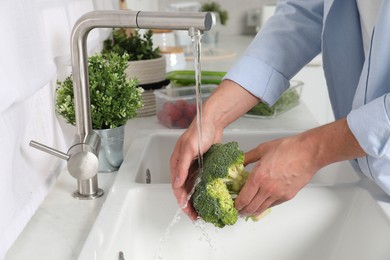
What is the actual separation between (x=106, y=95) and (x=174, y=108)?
1.41 ft

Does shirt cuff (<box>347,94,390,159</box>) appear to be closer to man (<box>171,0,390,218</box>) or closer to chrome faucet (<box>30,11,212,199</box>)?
man (<box>171,0,390,218</box>)

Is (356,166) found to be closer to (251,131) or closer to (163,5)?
(251,131)

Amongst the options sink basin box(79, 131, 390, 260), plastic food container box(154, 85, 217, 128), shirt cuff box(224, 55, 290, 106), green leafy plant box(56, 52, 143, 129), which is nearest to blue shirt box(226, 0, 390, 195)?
shirt cuff box(224, 55, 290, 106)

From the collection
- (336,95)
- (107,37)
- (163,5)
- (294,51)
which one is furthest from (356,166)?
(163,5)

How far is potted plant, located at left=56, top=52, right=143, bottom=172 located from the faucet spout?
0.30ft

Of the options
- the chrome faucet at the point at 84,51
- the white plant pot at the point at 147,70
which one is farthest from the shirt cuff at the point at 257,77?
the white plant pot at the point at 147,70

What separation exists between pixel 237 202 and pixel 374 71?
31 cm

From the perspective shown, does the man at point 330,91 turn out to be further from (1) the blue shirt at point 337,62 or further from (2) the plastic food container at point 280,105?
(2) the plastic food container at point 280,105

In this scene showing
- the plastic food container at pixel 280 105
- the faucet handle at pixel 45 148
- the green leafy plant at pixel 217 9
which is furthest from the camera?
the green leafy plant at pixel 217 9

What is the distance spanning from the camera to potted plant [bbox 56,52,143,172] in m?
1.00

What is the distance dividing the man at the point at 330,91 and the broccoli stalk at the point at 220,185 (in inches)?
1.1

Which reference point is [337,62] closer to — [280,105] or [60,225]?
[280,105]

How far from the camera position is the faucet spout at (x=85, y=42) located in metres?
0.78

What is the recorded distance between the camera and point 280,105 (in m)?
1.58
